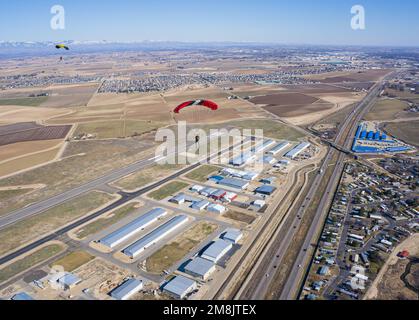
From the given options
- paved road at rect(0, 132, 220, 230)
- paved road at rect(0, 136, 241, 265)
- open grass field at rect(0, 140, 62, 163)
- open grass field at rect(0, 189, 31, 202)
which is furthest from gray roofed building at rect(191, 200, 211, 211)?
open grass field at rect(0, 140, 62, 163)

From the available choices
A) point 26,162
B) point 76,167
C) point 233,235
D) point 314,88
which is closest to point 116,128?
point 26,162

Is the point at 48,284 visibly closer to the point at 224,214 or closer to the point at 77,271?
the point at 77,271

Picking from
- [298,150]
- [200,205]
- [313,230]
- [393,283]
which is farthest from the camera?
[298,150]

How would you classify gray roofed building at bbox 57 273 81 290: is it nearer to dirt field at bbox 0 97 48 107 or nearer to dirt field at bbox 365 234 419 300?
dirt field at bbox 365 234 419 300

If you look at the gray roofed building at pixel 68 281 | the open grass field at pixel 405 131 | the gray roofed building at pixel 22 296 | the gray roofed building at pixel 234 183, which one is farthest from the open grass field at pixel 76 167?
the open grass field at pixel 405 131

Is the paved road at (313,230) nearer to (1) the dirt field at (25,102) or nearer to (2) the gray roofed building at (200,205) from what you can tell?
(2) the gray roofed building at (200,205)

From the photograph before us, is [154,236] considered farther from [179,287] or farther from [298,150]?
[298,150]
